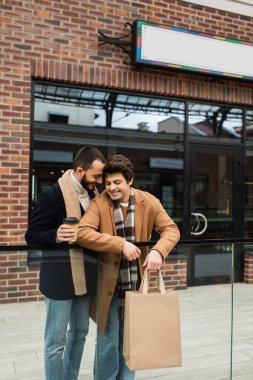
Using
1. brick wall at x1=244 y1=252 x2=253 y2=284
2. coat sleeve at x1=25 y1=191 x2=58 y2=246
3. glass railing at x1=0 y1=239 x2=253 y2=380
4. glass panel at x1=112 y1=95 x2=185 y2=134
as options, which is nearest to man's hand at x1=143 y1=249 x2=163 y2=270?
glass railing at x1=0 y1=239 x2=253 y2=380

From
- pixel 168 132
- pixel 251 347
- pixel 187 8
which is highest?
pixel 187 8

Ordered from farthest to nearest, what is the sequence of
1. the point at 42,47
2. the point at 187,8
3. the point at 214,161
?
1. the point at 214,161
2. the point at 187,8
3. the point at 42,47

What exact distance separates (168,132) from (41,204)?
3.94 m

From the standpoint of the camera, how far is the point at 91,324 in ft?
8.75

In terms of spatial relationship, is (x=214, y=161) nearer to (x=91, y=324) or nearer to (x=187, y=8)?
(x=187, y=8)

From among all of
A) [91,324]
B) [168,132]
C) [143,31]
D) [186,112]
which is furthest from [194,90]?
[91,324]

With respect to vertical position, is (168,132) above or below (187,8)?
below

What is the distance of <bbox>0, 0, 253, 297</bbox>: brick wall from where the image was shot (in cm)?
502

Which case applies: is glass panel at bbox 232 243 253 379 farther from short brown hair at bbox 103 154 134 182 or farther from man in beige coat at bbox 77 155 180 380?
short brown hair at bbox 103 154 134 182

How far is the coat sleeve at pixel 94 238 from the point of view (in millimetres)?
2303

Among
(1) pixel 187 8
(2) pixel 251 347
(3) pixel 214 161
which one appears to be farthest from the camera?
(3) pixel 214 161

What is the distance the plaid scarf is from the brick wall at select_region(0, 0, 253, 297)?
2.86m

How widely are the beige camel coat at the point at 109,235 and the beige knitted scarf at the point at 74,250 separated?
11cm

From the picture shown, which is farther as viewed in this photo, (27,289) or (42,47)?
(42,47)
